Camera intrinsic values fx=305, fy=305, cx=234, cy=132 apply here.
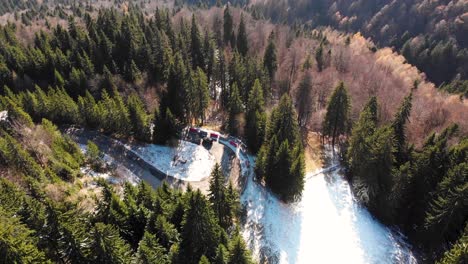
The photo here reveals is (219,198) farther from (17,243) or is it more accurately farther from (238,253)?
(17,243)

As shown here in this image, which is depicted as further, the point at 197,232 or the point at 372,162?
the point at 372,162

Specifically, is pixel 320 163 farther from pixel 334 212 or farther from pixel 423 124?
pixel 423 124

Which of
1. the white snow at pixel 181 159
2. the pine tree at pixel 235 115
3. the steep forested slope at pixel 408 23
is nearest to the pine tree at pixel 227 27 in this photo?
the steep forested slope at pixel 408 23

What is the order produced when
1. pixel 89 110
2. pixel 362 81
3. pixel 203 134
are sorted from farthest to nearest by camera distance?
1. pixel 362 81
2. pixel 203 134
3. pixel 89 110

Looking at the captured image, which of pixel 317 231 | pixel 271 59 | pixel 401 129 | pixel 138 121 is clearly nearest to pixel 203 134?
pixel 138 121

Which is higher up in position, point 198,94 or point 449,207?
point 449,207

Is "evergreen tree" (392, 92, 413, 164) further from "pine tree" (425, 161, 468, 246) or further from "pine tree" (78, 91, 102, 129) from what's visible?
"pine tree" (78, 91, 102, 129)

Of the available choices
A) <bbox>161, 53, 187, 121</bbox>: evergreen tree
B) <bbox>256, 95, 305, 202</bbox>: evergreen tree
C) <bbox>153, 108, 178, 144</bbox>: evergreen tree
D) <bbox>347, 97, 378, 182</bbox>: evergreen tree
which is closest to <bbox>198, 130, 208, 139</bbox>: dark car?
<bbox>153, 108, 178, 144</bbox>: evergreen tree
